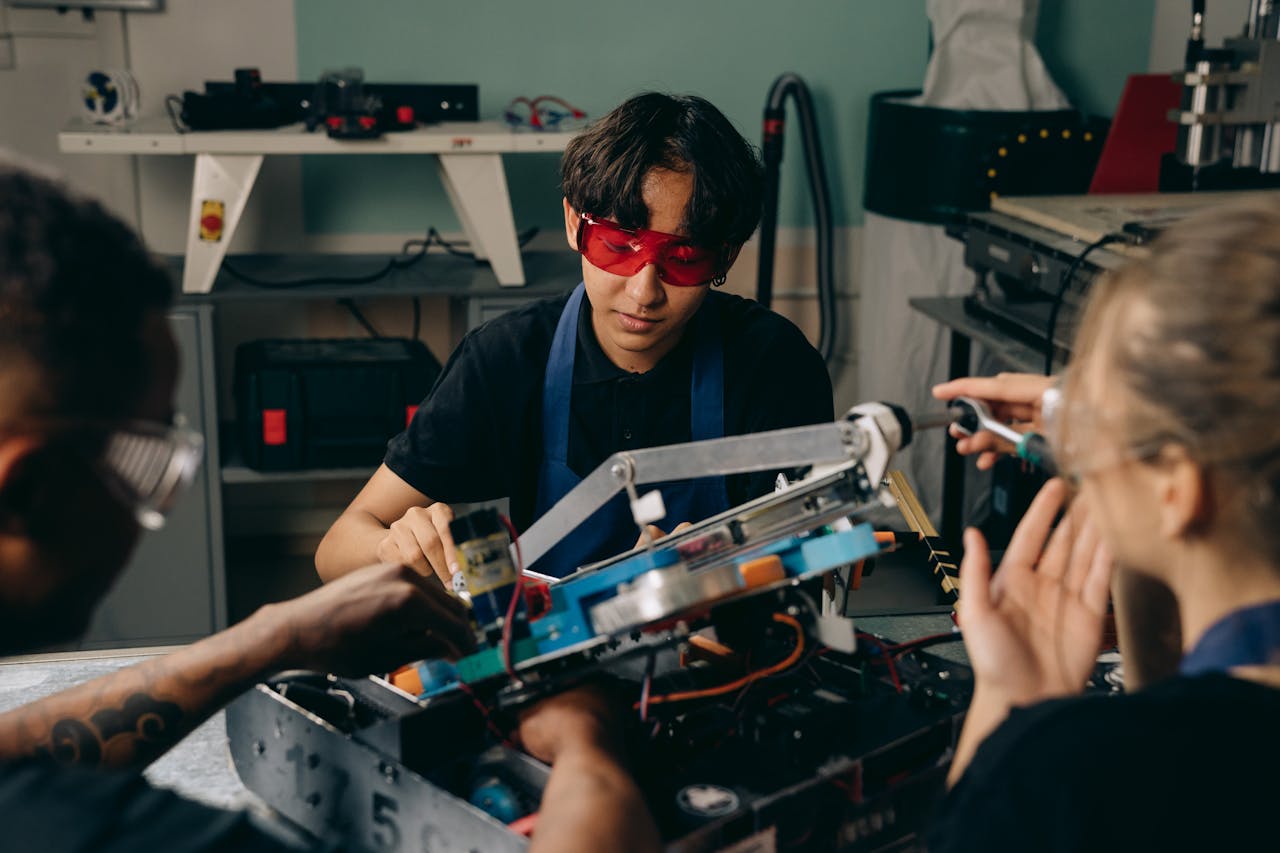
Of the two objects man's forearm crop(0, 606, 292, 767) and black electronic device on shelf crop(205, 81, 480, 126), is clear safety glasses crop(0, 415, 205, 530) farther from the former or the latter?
black electronic device on shelf crop(205, 81, 480, 126)

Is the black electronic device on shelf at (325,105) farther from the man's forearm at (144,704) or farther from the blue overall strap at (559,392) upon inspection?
the man's forearm at (144,704)

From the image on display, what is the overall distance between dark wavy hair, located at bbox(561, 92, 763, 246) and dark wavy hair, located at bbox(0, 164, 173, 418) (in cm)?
90

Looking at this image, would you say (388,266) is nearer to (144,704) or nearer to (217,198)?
(217,198)

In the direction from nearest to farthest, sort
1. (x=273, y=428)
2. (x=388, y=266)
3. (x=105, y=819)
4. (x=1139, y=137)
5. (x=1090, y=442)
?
(x=105, y=819)
(x=1090, y=442)
(x=1139, y=137)
(x=273, y=428)
(x=388, y=266)

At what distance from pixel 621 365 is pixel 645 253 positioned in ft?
0.85

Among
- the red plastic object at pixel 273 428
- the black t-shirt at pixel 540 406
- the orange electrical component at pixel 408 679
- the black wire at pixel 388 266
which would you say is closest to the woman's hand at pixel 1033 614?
the orange electrical component at pixel 408 679

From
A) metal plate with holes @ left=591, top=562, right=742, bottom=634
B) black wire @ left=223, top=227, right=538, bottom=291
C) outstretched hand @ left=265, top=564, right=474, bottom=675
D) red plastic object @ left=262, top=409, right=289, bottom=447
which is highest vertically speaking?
metal plate with holes @ left=591, top=562, right=742, bottom=634

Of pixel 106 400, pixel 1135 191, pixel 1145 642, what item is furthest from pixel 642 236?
pixel 1135 191

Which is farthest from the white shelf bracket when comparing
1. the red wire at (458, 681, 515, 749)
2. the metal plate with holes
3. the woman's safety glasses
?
the metal plate with holes

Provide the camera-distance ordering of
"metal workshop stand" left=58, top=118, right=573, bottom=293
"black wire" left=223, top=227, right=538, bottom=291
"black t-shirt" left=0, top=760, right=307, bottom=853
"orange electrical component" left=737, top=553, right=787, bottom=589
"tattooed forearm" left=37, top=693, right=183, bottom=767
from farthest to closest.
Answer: "black wire" left=223, top=227, right=538, bottom=291, "metal workshop stand" left=58, top=118, right=573, bottom=293, "tattooed forearm" left=37, top=693, right=183, bottom=767, "orange electrical component" left=737, top=553, right=787, bottom=589, "black t-shirt" left=0, top=760, right=307, bottom=853

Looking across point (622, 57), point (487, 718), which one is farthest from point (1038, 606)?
point (622, 57)

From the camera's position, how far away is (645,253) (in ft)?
5.37

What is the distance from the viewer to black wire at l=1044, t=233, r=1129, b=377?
2252 mm

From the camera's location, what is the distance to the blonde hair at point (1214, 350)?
777mm
